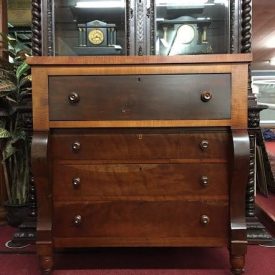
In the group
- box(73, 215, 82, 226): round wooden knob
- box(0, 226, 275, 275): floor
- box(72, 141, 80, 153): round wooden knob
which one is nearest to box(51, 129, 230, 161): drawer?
box(72, 141, 80, 153): round wooden knob

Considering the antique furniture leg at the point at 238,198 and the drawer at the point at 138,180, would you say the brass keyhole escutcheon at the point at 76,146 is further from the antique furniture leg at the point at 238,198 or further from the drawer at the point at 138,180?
the antique furniture leg at the point at 238,198

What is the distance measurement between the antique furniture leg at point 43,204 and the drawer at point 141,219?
1.5 inches

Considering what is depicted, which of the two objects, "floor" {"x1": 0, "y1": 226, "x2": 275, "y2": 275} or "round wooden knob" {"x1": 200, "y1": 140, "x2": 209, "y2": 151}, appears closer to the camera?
"round wooden knob" {"x1": 200, "y1": 140, "x2": 209, "y2": 151}

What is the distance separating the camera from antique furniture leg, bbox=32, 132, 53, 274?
4.04ft

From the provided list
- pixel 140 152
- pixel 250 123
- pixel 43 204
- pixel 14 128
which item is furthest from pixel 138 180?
pixel 14 128

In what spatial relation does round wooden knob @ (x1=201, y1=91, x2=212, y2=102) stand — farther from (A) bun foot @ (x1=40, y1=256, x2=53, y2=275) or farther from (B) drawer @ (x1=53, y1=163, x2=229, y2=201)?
(A) bun foot @ (x1=40, y1=256, x2=53, y2=275)

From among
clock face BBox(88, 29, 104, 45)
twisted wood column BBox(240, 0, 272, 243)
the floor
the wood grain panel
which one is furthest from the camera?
clock face BBox(88, 29, 104, 45)

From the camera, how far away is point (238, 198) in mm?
1281

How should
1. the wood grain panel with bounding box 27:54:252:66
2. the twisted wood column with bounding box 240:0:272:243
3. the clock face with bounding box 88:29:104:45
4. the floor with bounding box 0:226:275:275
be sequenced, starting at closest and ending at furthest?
the wood grain panel with bounding box 27:54:252:66
the floor with bounding box 0:226:275:275
the twisted wood column with bounding box 240:0:272:243
the clock face with bounding box 88:29:104:45

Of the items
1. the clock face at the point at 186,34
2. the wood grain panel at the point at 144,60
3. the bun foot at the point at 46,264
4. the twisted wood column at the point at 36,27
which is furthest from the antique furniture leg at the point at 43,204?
the clock face at the point at 186,34

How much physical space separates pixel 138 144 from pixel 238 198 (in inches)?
16.9

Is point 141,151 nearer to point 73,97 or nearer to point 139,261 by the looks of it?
point 73,97

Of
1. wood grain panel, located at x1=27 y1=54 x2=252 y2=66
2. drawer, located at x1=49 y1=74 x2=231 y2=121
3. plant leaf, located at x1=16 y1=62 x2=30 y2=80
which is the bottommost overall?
drawer, located at x1=49 y1=74 x2=231 y2=121

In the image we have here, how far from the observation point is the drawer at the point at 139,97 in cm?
125
